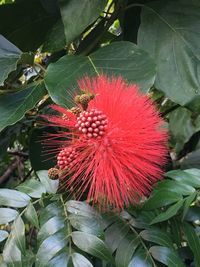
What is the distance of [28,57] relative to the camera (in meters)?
1.03

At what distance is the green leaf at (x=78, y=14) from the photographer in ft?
3.59

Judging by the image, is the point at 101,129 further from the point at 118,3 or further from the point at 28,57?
the point at 118,3

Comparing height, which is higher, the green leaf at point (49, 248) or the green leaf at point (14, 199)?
the green leaf at point (14, 199)

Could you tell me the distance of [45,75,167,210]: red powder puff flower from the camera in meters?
0.70

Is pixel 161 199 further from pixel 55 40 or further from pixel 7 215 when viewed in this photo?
pixel 55 40

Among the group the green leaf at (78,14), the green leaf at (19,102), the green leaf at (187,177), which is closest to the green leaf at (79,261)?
the green leaf at (187,177)

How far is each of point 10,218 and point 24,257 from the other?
7 centimetres

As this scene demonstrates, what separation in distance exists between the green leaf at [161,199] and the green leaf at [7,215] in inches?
8.3

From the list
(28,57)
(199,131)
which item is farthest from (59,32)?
(199,131)

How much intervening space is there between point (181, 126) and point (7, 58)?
659 mm

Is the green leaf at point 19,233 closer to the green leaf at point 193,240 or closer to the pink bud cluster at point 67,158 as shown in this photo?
the pink bud cluster at point 67,158

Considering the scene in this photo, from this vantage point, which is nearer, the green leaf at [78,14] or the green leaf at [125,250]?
the green leaf at [125,250]

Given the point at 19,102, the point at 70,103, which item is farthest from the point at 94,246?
the point at 19,102

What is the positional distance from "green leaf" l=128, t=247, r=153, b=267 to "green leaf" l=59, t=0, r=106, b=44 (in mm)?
541
